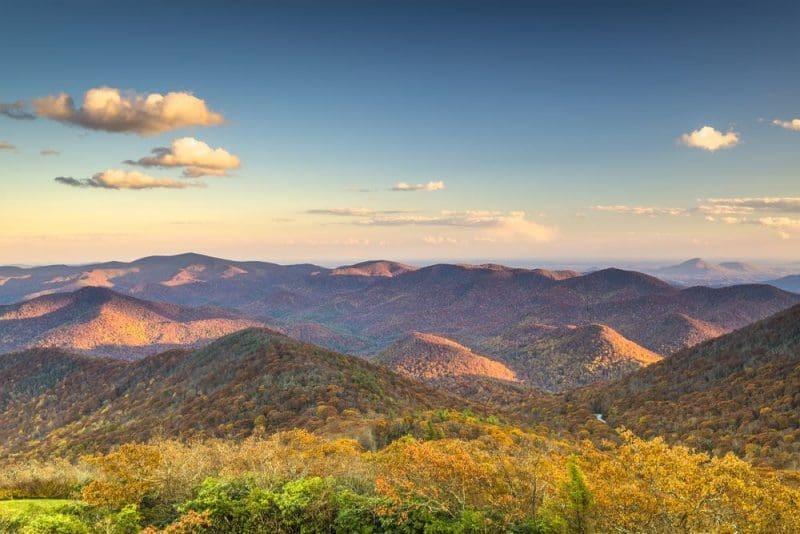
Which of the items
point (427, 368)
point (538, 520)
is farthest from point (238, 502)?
point (427, 368)

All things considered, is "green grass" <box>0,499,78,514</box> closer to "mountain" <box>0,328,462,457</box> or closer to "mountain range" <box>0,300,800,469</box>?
"mountain" <box>0,328,462,457</box>

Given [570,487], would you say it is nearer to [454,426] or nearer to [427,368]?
[454,426]

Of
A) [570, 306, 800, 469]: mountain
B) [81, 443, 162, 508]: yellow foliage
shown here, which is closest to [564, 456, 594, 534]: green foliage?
[81, 443, 162, 508]: yellow foliage

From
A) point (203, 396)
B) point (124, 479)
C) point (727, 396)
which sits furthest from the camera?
point (203, 396)

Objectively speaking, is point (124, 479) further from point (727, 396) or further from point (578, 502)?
point (727, 396)

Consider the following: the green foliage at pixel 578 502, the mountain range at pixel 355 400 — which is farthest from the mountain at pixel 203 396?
the green foliage at pixel 578 502

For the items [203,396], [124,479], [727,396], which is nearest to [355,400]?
A: [203,396]
